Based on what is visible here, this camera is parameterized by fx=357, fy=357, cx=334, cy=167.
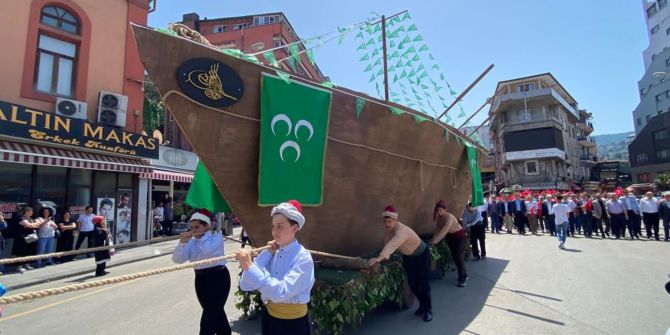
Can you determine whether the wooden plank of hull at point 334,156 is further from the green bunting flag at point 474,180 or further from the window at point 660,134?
the window at point 660,134

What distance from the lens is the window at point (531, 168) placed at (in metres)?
36.6

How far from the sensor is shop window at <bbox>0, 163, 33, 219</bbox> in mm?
9586

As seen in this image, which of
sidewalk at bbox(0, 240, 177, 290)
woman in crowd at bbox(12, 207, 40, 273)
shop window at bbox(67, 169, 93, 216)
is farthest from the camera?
shop window at bbox(67, 169, 93, 216)

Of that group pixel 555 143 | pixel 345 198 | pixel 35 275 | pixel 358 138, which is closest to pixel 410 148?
pixel 358 138

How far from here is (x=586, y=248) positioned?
999 centimetres

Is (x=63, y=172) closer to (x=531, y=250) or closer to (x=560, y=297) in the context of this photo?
(x=560, y=297)

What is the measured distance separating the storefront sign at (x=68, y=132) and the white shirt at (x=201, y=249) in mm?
8651

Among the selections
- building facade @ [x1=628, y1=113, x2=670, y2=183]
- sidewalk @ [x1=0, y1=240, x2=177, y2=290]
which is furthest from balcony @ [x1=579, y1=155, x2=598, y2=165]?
sidewalk @ [x1=0, y1=240, x2=177, y2=290]

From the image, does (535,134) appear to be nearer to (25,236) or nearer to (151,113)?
(151,113)

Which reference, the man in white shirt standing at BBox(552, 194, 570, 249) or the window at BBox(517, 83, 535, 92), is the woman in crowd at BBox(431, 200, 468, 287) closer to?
the man in white shirt standing at BBox(552, 194, 570, 249)

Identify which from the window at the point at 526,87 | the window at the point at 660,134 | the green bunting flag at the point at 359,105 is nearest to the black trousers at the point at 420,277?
the green bunting flag at the point at 359,105

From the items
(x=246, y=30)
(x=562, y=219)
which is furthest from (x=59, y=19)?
(x=246, y=30)

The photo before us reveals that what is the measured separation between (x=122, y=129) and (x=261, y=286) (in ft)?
40.9

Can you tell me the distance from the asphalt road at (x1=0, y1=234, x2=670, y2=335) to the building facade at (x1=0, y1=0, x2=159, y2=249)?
4.12 metres
